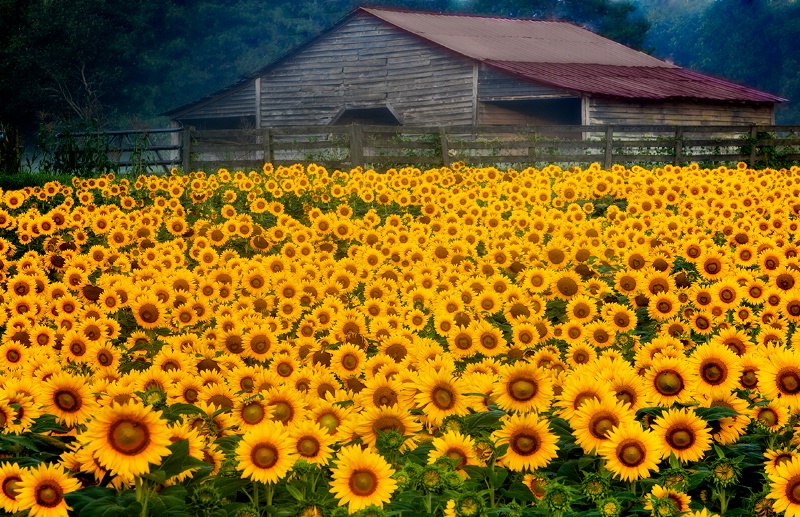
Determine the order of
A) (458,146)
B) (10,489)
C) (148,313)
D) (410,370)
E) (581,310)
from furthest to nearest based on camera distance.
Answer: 1. (458,146)
2. (581,310)
3. (148,313)
4. (410,370)
5. (10,489)

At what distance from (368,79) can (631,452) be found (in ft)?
97.6

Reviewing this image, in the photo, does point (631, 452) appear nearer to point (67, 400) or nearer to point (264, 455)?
point (264, 455)

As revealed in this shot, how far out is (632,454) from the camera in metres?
3.02

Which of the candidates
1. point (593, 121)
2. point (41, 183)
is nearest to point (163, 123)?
point (593, 121)

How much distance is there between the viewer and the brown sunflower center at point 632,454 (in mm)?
3016

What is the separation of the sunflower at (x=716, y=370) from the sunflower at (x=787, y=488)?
0.57 metres

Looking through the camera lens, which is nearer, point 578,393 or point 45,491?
point 45,491

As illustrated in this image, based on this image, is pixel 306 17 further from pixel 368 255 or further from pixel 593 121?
pixel 368 255

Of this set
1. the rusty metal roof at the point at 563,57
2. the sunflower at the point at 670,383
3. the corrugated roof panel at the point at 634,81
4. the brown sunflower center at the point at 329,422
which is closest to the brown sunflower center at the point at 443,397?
the brown sunflower center at the point at 329,422

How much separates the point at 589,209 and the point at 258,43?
50359mm

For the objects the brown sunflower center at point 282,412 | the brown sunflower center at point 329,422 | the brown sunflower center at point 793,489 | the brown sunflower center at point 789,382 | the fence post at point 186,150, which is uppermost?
the fence post at point 186,150

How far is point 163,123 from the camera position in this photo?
189 feet

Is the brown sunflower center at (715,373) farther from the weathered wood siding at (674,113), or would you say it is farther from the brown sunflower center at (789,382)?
the weathered wood siding at (674,113)

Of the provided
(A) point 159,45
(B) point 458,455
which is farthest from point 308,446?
(A) point 159,45
